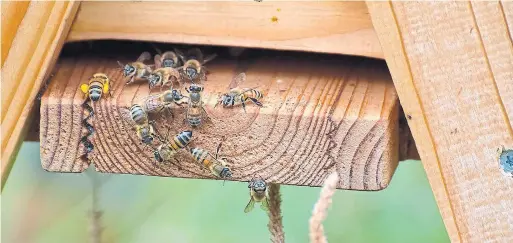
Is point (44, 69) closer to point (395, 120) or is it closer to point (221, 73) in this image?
point (221, 73)

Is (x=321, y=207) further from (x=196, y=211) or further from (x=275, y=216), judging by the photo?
(x=196, y=211)

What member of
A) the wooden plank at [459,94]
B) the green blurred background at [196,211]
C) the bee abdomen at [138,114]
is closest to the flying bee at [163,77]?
the bee abdomen at [138,114]

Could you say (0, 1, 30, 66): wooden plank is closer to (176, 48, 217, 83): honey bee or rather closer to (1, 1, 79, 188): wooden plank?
(1, 1, 79, 188): wooden plank

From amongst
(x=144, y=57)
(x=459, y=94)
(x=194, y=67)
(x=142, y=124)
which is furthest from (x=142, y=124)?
(x=459, y=94)

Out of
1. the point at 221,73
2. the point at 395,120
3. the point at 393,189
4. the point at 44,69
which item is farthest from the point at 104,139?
the point at 393,189

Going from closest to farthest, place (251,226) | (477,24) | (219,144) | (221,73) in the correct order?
(477,24), (219,144), (221,73), (251,226)

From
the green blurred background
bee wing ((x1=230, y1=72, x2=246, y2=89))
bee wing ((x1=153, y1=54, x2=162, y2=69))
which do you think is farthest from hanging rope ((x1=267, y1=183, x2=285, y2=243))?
the green blurred background
